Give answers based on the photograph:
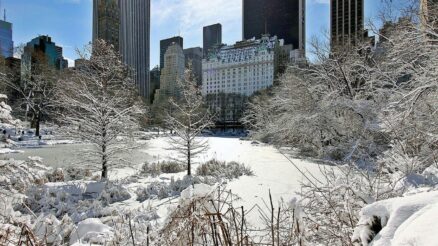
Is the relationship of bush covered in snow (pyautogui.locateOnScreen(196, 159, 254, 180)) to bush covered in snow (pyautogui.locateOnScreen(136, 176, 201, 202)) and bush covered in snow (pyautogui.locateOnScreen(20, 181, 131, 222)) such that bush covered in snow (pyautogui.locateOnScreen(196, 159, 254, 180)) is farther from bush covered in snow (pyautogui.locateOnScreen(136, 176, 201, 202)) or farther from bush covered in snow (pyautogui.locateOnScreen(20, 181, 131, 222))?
bush covered in snow (pyautogui.locateOnScreen(20, 181, 131, 222))

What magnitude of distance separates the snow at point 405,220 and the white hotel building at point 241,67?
441 ft

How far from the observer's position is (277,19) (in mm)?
184375

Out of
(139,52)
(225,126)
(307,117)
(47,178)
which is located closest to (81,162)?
(47,178)

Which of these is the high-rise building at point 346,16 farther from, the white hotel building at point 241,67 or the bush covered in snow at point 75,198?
the white hotel building at point 241,67

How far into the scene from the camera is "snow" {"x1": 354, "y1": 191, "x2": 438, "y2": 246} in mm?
1149

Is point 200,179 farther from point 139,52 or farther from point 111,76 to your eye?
point 139,52

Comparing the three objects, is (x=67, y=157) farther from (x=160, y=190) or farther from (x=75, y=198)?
→ (x=160, y=190)

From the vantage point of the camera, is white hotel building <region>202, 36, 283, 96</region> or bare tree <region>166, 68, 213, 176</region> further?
white hotel building <region>202, 36, 283, 96</region>

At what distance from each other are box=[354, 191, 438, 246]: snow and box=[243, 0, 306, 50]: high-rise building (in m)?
180

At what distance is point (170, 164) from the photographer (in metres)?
15.8

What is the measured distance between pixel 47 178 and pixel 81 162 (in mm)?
1357

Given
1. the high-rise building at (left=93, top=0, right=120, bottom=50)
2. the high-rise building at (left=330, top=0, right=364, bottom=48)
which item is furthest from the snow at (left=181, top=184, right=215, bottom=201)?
the high-rise building at (left=330, top=0, right=364, bottom=48)

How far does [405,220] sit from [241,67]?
147177 mm

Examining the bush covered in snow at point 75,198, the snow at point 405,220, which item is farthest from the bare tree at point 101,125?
the snow at point 405,220
